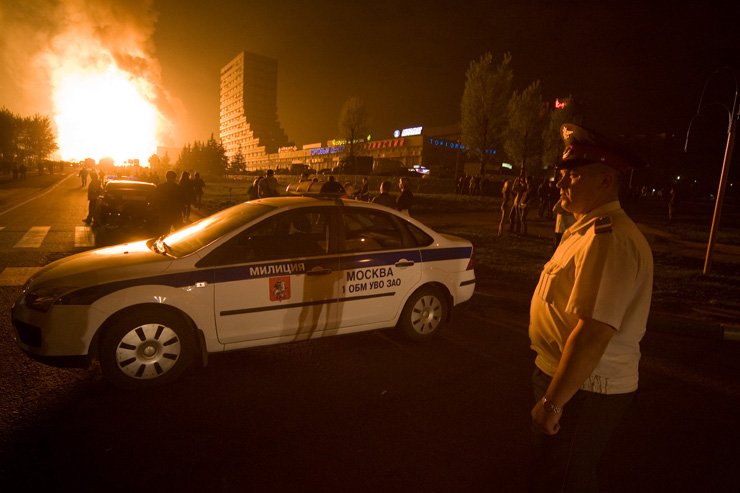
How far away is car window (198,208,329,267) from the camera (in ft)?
13.3

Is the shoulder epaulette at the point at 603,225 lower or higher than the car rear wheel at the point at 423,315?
higher

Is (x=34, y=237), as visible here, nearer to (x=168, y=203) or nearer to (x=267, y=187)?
(x=168, y=203)

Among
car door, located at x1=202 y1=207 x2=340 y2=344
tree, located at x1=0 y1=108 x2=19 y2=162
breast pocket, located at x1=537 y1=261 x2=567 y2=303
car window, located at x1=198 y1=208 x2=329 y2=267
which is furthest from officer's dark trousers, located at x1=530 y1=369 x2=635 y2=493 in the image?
tree, located at x1=0 y1=108 x2=19 y2=162

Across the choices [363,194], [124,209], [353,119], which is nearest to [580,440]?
[124,209]

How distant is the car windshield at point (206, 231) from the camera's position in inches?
164

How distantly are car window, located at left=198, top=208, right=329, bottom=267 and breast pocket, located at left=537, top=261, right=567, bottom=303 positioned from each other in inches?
113

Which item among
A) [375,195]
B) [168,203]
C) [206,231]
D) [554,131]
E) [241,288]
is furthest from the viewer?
[554,131]

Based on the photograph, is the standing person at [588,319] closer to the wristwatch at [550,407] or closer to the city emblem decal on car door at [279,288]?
the wristwatch at [550,407]

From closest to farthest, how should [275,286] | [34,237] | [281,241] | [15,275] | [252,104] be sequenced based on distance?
1. [275,286]
2. [281,241]
3. [15,275]
4. [34,237]
5. [252,104]

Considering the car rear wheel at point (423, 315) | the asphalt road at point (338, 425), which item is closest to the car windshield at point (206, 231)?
the asphalt road at point (338, 425)

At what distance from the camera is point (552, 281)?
5.73ft

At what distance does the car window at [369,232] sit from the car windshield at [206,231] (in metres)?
0.86

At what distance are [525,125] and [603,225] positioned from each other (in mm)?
50746

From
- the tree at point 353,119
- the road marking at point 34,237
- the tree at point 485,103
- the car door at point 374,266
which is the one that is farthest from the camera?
the tree at point 353,119
